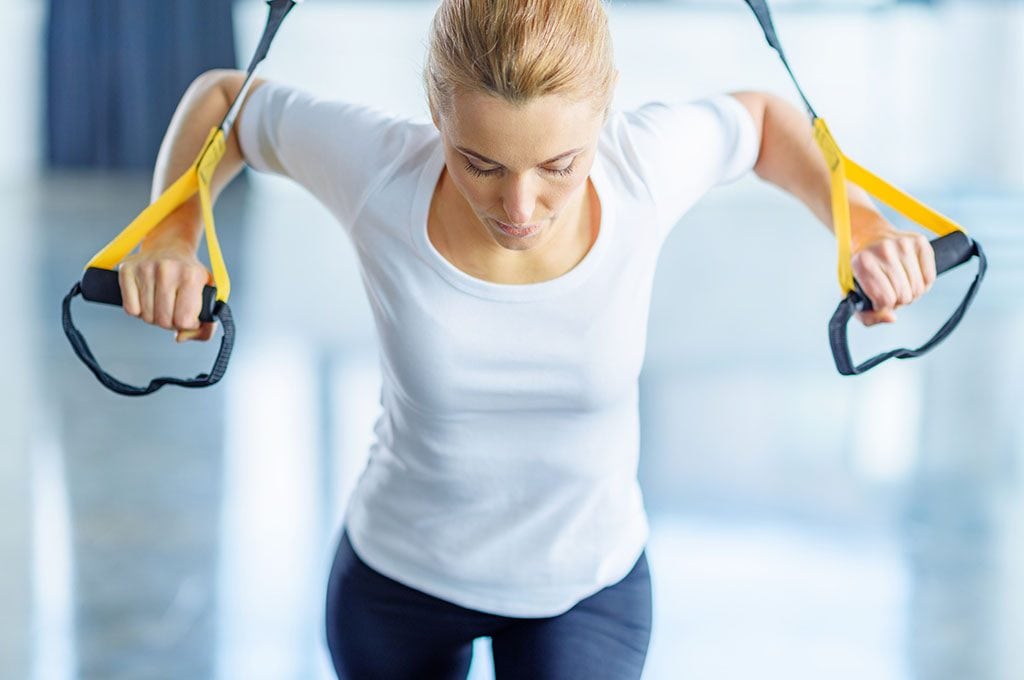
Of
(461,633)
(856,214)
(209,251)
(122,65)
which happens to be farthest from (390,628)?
(122,65)

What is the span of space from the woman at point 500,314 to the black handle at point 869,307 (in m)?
0.03

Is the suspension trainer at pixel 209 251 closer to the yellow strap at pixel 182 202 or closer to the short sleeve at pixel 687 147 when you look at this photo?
the yellow strap at pixel 182 202

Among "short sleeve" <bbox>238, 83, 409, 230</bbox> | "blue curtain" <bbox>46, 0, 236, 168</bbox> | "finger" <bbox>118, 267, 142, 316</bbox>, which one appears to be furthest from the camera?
"blue curtain" <bbox>46, 0, 236, 168</bbox>

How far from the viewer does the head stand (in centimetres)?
108

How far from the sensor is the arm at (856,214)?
121 cm

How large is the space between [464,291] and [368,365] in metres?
3.23

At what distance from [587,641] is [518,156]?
0.53m

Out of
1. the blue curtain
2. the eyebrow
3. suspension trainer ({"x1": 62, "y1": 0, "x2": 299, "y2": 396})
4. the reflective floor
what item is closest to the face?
the eyebrow

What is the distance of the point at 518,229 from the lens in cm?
115

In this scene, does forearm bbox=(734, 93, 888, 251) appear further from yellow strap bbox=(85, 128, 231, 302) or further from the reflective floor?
the reflective floor

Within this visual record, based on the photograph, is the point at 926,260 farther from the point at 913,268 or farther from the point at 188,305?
the point at 188,305

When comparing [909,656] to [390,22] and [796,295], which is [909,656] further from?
[390,22]

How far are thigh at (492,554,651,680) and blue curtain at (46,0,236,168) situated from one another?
7974mm

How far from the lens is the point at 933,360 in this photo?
471 cm
